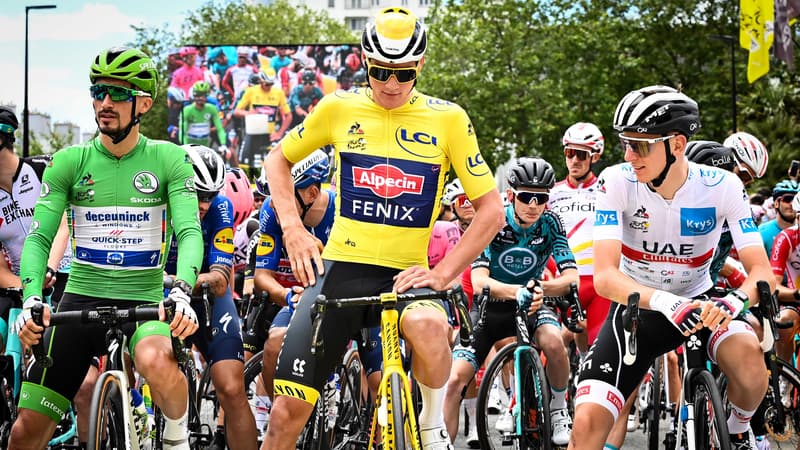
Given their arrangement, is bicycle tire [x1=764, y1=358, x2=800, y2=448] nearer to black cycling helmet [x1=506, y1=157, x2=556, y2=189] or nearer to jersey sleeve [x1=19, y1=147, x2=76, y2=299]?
black cycling helmet [x1=506, y1=157, x2=556, y2=189]

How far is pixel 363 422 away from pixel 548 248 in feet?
6.46

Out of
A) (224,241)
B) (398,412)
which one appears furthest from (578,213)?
(398,412)

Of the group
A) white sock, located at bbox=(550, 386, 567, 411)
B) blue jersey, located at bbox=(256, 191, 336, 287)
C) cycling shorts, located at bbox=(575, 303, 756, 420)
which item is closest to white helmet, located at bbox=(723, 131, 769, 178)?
white sock, located at bbox=(550, 386, 567, 411)

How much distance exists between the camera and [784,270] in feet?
32.9

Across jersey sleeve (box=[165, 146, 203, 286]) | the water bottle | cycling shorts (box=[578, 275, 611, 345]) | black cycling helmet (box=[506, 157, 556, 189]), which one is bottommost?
the water bottle

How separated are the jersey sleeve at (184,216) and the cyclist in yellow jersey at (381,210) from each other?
1.55 ft

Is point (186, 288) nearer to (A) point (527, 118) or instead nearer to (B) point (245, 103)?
(B) point (245, 103)

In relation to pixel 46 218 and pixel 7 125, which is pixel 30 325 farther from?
pixel 7 125

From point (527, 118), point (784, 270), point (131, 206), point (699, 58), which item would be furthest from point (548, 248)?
point (699, 58)

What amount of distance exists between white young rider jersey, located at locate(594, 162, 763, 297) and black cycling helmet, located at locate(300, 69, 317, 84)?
1509 inches

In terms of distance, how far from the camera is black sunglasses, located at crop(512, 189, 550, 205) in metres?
8.37

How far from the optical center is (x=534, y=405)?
7.68 meters

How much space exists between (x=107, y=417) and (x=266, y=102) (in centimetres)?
3888

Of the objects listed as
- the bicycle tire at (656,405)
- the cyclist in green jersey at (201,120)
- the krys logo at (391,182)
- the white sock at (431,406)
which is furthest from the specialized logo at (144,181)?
the cyclist in green jersey at (201,120)
